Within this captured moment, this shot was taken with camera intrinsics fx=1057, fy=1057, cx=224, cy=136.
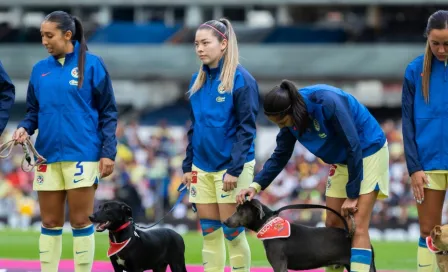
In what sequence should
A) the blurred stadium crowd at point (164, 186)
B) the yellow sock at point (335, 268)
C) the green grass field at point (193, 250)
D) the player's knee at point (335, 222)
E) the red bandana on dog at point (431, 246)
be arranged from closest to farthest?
the red bandana on dog at point (431, 246) < the player's knee at point (335, 222) < the yellow sock at point (335, 268) < the green grass field at point (193, 250) < the blurred stadium crowd at point (164, 186)

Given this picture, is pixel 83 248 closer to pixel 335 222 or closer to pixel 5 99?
pixel 5 99

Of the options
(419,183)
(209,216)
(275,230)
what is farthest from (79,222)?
(419,183)

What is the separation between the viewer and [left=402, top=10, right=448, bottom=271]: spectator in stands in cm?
800

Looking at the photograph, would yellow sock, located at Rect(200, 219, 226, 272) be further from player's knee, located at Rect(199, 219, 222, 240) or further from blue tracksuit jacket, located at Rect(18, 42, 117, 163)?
blue tracksuit jacket, located at Rect(18, 42, 117, 163)

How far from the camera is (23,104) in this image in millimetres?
38281

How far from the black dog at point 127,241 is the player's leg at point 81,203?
10cm

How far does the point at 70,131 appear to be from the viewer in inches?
339

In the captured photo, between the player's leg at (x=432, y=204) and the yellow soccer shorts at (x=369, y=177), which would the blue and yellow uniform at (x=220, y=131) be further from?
the player's leg at (x=432, y=204)

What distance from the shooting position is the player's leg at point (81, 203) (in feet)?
28.3

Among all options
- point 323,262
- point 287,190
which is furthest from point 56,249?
point 287,190

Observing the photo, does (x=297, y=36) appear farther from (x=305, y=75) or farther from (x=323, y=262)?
(x=323, y=262)

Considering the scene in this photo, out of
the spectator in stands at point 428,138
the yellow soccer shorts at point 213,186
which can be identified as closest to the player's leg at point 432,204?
the spectator in stands at point 428,138

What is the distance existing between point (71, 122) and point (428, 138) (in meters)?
2.87

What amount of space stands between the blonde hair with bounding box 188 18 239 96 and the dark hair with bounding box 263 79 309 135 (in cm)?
76
